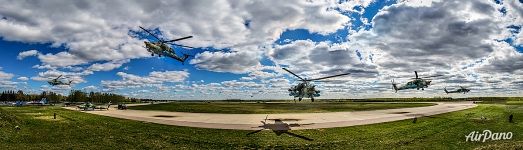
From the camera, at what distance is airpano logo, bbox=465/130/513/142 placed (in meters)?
29.0

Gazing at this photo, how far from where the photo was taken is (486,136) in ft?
99.8

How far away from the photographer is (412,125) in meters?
37.2

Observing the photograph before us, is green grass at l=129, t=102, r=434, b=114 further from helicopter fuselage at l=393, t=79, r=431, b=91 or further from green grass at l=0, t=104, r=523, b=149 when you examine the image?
green grass at l=0, t=104, r=523, b=149

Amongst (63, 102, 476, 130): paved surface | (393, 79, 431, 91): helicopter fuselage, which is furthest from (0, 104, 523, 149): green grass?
(393, 79, 431, 91): helicopter fuselage

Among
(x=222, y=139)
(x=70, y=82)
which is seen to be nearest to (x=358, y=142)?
(x=222, y=139)

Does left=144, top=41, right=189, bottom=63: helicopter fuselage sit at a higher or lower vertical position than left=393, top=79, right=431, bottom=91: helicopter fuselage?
higher

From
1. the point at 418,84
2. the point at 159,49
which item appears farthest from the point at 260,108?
the point at 418,84

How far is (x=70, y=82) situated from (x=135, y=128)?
97.0 metres

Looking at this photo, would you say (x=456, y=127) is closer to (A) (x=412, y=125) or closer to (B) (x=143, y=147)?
(A) (x=412, y=125)

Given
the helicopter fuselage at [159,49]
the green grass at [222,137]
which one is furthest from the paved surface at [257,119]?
the helicopter fuselage at [159,49]

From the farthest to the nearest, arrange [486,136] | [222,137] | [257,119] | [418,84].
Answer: [418,84] < [257,119] < [486,136] < [222,137]

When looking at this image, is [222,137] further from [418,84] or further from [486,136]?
[418,84]

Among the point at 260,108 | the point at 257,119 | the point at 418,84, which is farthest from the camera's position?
the point at 418,84

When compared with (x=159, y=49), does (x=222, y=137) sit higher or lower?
lower
